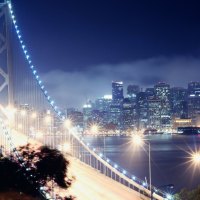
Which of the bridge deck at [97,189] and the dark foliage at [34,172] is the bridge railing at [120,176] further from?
the dark foliage at [34,172]

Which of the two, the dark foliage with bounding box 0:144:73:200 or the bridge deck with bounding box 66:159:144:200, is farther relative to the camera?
the bridge deck with bounding box 66:159:144:200

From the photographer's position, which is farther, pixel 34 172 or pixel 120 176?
pixel 120 176

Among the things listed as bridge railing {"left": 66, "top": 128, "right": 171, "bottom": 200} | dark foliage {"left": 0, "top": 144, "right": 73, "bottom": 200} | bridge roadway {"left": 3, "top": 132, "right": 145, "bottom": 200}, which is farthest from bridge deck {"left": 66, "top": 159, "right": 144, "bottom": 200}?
dark foliage {"left": 0, "top": 144, "right": 73, "bottom": 200}

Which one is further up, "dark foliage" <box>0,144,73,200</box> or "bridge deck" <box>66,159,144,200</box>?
"dark foliage" <box>0,144,73,200</box>

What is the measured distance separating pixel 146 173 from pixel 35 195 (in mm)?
36524

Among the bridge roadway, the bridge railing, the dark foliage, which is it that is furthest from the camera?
the bridge railing

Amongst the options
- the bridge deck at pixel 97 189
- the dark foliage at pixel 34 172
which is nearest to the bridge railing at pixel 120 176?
the bridge deck at pixel 97 189

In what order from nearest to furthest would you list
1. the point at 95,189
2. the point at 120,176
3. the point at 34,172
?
the point at 34,172 < the point at 95,189 < the point at 120,176

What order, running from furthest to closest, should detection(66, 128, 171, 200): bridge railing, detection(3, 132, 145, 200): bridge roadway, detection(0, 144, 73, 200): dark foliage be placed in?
detection(66, 128, 171, 200): bridge railing < detection(3, 132, 145, 200): bridge roadway < detection(0, 144, 73, 200): dark foliage

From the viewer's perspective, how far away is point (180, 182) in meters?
39.6

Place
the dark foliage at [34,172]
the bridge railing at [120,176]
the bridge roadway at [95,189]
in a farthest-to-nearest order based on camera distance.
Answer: the bridge railing at [120,176], the bridge roadway at [95,189], the dark foliage at [34,172]

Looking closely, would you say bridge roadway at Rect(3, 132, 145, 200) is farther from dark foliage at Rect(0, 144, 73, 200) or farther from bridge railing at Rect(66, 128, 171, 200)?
dark foliage at Rect(0, 144, 73, 200)

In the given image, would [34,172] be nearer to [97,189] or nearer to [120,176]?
[97,189]

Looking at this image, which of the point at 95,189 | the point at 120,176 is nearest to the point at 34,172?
the point at 95,189
